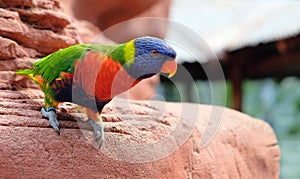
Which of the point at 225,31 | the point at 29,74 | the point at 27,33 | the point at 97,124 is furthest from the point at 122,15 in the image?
the point at 97,124

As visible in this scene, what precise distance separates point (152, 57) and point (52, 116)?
36 cm

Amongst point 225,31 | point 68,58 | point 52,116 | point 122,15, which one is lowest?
point 52,116

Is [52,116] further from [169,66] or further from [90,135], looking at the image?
[169,66]

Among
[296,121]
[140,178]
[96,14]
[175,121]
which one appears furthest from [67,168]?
[296,121]

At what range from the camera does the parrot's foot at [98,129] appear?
1.40 meters

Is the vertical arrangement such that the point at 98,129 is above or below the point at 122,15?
below

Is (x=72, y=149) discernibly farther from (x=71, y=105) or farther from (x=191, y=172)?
(x=191, y=172)

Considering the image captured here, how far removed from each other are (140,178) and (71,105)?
0.36m

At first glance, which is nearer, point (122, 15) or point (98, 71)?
point (98, 71)

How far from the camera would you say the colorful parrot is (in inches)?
49.9

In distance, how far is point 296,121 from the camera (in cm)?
790

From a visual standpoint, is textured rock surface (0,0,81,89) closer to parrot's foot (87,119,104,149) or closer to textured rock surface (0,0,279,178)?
textured rock surface (0,0,279,178)

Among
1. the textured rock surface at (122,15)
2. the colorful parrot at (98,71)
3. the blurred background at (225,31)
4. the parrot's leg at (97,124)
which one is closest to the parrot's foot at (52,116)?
the colorful parrot at (98,71)

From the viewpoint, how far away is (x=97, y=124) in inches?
56.6
